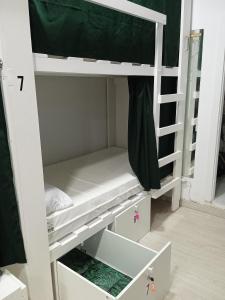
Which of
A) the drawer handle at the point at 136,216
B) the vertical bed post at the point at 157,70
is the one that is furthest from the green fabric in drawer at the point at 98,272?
the vertical bed post at the point at 157,70

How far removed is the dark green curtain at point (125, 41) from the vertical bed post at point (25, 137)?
0.13 m

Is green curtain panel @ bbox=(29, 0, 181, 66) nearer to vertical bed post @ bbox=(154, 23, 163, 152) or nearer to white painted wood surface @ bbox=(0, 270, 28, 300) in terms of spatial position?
vertical bed post @ bbox=(154, 23, 163, 152)

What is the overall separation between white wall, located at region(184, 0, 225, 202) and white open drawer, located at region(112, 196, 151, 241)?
819 millimetres

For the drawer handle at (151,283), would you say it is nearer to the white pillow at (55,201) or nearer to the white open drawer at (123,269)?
the white open drawer at (123,269)

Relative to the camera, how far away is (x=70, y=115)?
8.52 ft

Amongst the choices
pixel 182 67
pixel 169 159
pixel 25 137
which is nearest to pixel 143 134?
pixel 169 159

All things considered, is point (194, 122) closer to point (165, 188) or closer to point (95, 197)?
point (165, 188)

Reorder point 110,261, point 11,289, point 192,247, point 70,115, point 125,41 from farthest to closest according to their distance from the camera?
point 70,115, point 192,247, point 110,261, point 125,41, point 11,289

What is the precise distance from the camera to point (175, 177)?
8.60 ft

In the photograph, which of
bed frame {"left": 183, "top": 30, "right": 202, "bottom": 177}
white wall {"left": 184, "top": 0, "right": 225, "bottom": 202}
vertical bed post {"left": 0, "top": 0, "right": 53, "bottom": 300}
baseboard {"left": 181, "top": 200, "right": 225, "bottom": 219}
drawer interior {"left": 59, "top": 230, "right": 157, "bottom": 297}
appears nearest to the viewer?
vertical bed post {"left": 0, "top": 0, "right": 53, "bottom": 300}

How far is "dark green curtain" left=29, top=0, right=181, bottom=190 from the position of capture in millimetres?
1204

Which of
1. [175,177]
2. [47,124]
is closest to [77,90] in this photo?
[47,124]

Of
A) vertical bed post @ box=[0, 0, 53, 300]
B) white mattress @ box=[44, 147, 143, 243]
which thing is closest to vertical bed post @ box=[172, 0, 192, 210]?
white mattress @ box=[44, 147, 143, 243]

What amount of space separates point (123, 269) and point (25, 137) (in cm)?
118
